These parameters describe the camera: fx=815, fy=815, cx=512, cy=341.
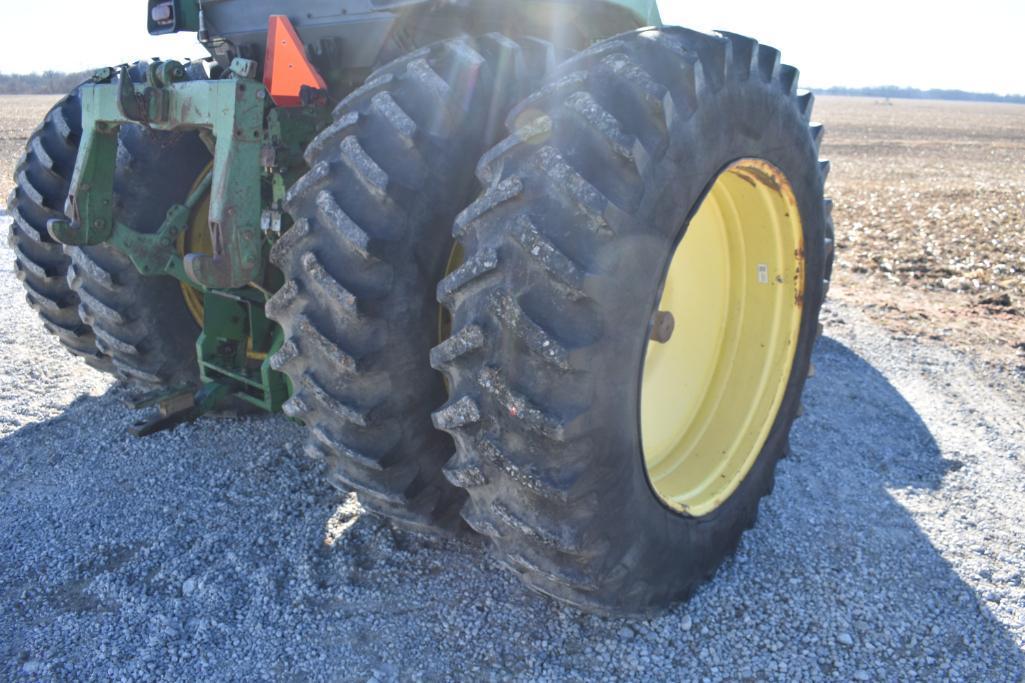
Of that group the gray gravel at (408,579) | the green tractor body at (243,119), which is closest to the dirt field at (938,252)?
the gray gravel at (408,579)

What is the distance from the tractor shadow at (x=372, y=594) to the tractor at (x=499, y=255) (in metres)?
0.25

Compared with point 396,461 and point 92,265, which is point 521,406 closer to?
point 396,461

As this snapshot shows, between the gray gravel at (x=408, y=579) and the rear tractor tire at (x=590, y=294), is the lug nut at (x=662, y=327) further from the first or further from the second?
the gray gravel at (x=408, y=579)

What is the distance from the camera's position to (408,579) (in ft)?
9.29

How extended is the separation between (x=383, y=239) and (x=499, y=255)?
16.7 inches

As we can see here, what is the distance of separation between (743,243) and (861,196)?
37.0ft

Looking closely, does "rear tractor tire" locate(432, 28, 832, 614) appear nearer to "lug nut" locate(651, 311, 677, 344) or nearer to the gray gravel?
"lug nut" locate(651, 311, 677, 344)

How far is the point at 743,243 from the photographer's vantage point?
3.13 meters

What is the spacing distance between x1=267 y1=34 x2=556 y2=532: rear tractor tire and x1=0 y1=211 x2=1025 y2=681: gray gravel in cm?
61

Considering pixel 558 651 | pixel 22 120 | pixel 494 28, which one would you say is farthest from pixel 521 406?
pixel 22 120

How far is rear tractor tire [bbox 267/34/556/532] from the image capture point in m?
2.25

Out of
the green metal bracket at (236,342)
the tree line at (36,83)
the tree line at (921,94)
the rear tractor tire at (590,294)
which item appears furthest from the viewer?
the tree line at (921,94)

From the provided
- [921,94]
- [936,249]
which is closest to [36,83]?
[936,249]

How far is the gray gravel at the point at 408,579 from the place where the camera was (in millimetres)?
2510
